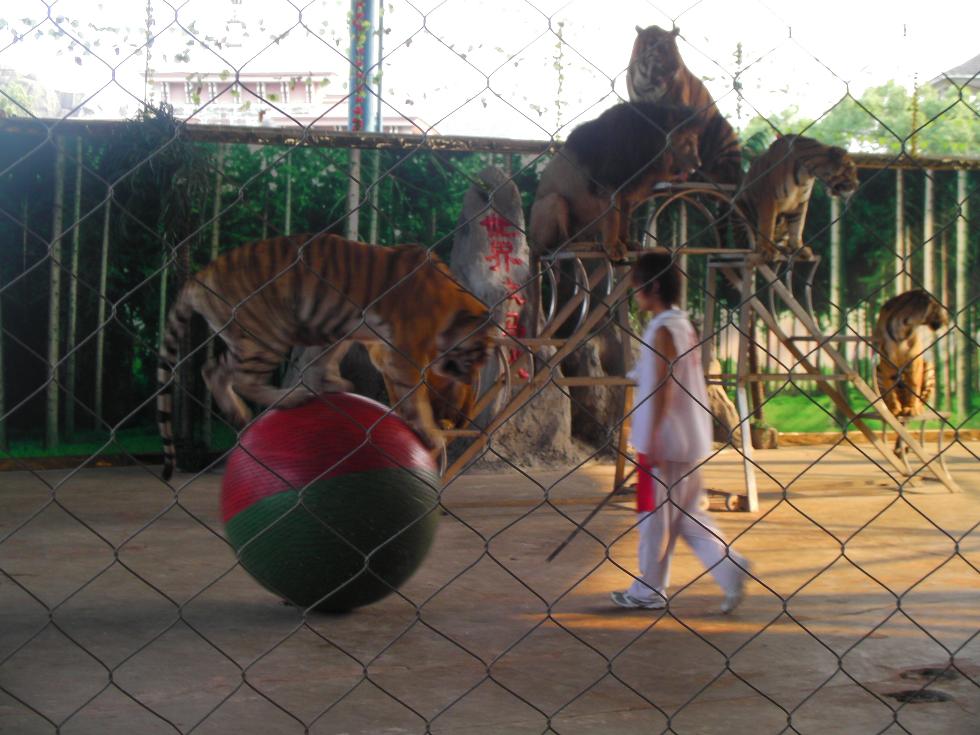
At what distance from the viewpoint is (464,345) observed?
5.30 m

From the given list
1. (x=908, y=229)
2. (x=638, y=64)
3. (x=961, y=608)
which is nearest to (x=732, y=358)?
(x=908, y=229)

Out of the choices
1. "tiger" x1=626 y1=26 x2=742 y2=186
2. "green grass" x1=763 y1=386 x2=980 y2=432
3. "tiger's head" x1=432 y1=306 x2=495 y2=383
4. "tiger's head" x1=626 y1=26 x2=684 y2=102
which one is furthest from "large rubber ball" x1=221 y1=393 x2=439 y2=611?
"green grass" x1=763 y1=386 x2=980 y2=432

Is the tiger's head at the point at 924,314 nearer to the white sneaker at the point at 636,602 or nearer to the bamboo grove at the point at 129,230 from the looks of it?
the bamboo grove at the point at 129,230

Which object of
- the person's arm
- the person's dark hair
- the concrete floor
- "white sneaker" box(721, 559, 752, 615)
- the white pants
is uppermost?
the person's dark hair

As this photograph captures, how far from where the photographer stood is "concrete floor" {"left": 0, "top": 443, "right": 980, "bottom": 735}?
2.60 meters

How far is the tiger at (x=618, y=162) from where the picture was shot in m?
4.74

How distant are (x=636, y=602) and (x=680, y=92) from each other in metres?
3.36

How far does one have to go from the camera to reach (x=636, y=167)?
4.82 m

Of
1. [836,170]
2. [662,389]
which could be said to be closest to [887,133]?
[836,170]

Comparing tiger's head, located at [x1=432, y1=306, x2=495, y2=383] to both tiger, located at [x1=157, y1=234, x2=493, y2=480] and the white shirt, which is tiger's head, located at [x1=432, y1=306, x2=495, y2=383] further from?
the white shirt

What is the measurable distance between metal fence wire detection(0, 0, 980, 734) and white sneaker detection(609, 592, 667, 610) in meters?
0.02

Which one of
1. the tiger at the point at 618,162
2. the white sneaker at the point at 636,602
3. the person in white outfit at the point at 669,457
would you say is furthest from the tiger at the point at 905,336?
the white sneaker at the point at 636,602

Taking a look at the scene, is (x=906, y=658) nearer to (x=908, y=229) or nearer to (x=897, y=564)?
(x=897, y=564)

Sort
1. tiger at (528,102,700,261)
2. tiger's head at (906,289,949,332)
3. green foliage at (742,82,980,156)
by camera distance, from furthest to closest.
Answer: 1. green foliage at (742,82,980,156)
2. tiger's head at (906,289,949,332)
3. tiger at (528,102,700,261)
